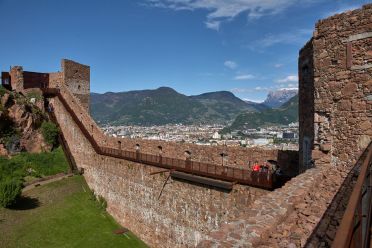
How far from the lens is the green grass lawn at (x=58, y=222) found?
696 inches

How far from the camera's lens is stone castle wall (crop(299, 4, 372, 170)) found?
28.4 ft

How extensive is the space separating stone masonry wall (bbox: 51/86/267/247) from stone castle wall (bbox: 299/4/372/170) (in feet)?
13.1

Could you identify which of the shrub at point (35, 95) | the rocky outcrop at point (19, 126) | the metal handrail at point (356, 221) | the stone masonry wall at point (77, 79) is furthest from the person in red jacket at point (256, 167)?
the shrub at point (35, 95)

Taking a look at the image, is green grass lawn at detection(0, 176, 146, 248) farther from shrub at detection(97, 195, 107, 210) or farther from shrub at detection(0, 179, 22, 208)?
shrub at detection(0, 179, 22, 208)

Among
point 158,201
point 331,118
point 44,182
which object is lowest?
point 44,182

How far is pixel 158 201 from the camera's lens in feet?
59.6

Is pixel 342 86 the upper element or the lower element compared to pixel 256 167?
upper

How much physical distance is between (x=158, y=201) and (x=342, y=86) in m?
12.0

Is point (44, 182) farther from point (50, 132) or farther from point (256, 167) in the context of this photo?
point (256, 167)

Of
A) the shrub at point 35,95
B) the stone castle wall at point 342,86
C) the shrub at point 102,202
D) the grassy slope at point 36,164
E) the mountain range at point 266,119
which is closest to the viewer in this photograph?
the stone castle wall at point 342,86

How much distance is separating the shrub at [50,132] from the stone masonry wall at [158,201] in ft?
11.5

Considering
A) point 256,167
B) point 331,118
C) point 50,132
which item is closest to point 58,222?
point 50,132

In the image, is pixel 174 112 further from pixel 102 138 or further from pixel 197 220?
pixel 197 220

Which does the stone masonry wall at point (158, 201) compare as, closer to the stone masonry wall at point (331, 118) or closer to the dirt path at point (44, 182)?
the dirt path at point (44, 182)
